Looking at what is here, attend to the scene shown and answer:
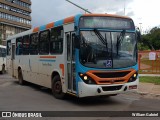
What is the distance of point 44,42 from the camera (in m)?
14.3

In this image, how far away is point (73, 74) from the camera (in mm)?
11375

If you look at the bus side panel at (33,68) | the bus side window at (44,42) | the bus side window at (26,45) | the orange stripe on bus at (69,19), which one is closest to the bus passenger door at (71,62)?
the orange stripe on bus at (69,19)

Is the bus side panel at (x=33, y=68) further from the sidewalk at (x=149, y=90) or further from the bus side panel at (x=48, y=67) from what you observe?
the sidewalk at (x=149, y=90)

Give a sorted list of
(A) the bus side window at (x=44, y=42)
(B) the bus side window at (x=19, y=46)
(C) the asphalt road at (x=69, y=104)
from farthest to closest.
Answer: (B) the bus side window at (x=19, y=46), (A) the bus side window at (x=44, y=42), (C) the asphalt road at (x=69, y=104)

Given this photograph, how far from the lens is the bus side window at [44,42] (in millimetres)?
13935

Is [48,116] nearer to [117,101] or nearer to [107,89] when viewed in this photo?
[107,89]

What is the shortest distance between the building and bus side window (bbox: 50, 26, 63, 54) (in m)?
93.5

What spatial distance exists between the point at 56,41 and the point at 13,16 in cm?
10915

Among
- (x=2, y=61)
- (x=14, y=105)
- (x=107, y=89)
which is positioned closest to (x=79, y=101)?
(x=107, y=89)

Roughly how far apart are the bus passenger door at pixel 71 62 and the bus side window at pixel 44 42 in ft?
7.07

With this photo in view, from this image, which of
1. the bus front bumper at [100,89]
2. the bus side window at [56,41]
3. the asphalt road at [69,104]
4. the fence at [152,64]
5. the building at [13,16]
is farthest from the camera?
the building at [13,16]

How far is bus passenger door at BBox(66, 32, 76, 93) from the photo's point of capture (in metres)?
11.4

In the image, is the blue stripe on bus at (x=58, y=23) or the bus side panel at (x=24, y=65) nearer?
the blue stripe on bus at (x=58, y=23)

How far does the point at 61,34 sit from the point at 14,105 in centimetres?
321
